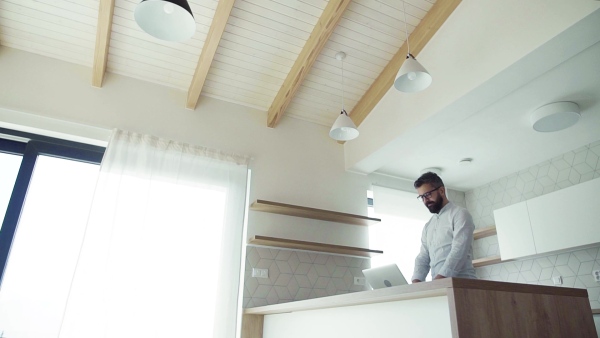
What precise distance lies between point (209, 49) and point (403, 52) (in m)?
1.67

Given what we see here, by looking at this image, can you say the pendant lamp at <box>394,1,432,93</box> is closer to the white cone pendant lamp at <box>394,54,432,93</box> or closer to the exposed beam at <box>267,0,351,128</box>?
the white cone pendant lamp at <box>394,54,432,93</box>

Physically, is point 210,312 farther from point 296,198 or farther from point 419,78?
point 419,78

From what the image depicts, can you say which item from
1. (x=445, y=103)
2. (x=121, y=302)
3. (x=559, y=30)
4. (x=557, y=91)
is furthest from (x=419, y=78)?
(x=121, y=302)

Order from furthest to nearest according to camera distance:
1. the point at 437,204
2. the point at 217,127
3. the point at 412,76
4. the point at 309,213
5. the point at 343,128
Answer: the point at 217,127, the point at 309,213, the point at 343,128, the point at 437,204, the point at 412,76

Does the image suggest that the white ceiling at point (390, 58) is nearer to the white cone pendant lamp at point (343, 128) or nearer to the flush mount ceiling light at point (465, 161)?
the flush mount ceiling light at point (465, 161)

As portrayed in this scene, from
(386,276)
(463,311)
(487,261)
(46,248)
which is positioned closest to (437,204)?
(386,276)

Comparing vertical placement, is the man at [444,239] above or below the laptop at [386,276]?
above

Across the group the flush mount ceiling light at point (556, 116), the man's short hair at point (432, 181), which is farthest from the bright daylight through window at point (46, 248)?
the flush mount ceiling light at point (556, 116)

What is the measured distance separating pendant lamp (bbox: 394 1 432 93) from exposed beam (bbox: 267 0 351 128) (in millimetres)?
756

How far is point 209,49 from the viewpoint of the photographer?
3.21m

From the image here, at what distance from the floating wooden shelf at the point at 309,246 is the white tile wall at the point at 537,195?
4.99 feet

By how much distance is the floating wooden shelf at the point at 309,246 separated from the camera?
3.40 metres

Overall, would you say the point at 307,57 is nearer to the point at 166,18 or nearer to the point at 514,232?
the point at 166,18

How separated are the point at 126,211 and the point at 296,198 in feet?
4.94
